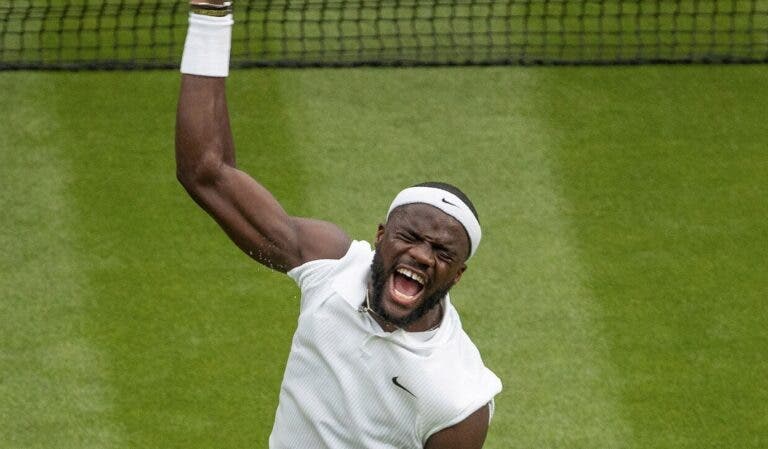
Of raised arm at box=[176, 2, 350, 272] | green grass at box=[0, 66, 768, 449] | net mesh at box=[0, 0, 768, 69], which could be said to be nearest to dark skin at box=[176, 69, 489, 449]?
raised arm at box=[176, 2, 350, 272]

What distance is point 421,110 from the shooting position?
10812 millimetres

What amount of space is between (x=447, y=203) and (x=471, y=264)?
4.03 m

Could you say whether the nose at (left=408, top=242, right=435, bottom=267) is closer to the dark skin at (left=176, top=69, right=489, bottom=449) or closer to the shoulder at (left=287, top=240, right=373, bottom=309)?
the dark skin at (left=176, top=69, right=489, bottom=449)

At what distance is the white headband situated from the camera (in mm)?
5457

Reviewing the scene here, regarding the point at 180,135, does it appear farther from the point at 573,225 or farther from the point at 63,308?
the point at 573,225

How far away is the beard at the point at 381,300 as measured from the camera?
541cm

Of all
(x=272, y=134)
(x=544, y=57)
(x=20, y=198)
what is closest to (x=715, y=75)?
(x=544, y=57)

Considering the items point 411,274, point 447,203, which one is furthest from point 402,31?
point 411,274

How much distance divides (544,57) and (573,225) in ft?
6.43

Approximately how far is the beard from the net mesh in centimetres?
547

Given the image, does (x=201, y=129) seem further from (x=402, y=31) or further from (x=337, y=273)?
(x=402, y=31)

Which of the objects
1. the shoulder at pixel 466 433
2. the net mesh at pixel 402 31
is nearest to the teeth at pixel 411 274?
the shoulder at pixel 466 433

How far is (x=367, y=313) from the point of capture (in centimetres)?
548

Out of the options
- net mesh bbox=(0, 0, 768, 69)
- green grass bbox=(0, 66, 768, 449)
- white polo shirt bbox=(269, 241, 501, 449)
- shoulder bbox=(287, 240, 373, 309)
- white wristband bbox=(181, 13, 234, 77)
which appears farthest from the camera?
net mesh bbox=(0, 0, 768, 69)
